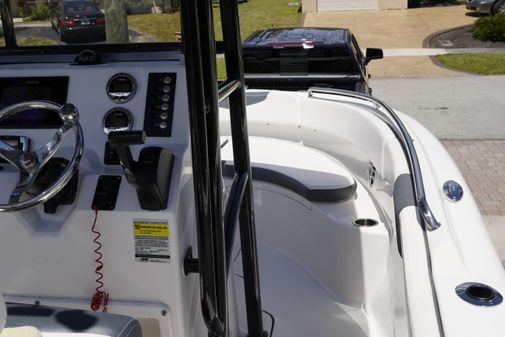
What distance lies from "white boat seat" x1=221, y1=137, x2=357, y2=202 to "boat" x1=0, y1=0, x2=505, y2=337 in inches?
16.4

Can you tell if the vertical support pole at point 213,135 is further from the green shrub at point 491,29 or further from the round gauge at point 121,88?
the green shrub at point 491,29

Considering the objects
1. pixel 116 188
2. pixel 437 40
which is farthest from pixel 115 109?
pixel 437 40

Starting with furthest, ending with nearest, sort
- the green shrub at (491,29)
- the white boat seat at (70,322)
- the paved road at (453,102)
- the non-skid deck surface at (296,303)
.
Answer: the green shrub at (491,29) → the paved road at (453,102) → the non-skid deck surface at (296,303) → the white boat seat at (70,322)

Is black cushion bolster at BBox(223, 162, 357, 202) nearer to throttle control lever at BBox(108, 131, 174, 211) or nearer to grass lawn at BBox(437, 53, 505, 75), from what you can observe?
throttle control lever at BBox(108, 131, 174, 211)

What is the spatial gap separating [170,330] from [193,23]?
38.6 inches

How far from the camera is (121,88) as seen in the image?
6.40 feet

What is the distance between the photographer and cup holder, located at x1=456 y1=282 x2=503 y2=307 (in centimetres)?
157

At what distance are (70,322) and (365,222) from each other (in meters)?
1.56

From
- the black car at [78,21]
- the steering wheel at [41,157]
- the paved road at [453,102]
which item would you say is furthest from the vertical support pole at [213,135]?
the paved road at [453,102]

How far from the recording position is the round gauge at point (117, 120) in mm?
1925

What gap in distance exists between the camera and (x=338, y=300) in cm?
279

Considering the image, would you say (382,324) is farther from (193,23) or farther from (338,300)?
(193,23)

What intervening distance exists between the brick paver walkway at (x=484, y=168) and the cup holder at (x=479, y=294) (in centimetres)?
380

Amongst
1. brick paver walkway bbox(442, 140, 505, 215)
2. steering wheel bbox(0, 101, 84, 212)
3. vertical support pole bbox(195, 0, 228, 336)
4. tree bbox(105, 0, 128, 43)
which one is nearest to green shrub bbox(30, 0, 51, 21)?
tree bbox(105, 0, 128, 43)
